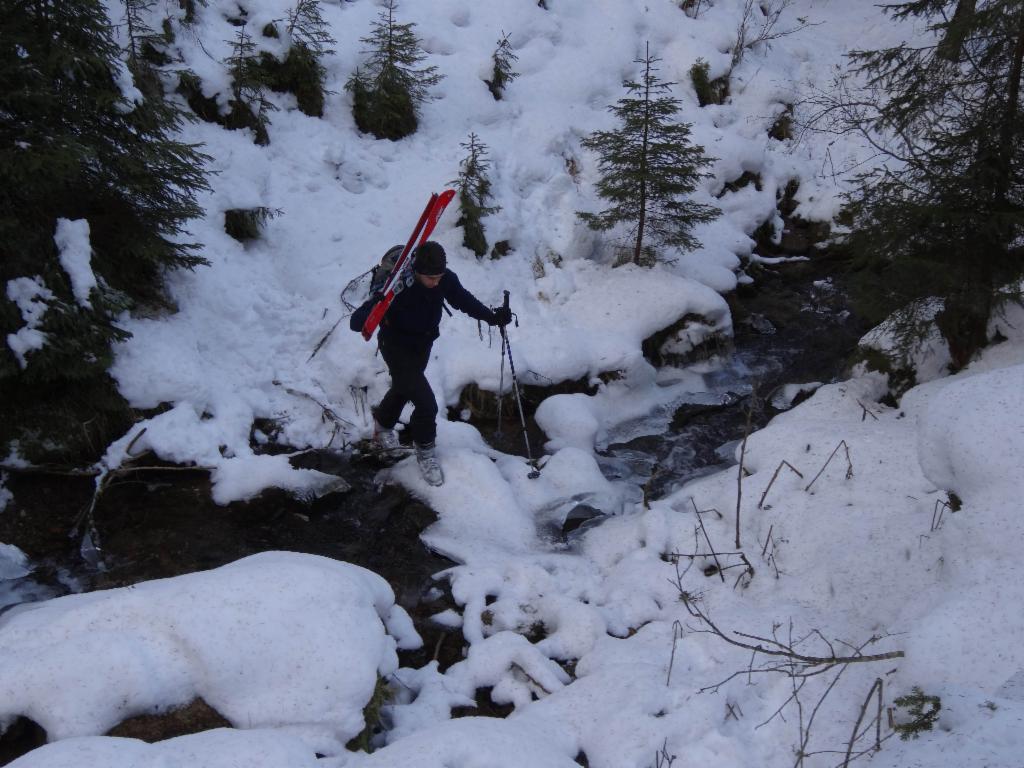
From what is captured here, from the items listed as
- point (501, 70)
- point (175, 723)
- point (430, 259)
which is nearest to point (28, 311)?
point (430, 259)

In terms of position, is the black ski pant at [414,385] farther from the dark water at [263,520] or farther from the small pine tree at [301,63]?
the small pine tree at [301,63]

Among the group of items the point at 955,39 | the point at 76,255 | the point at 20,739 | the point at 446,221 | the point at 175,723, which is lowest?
the point at 20,739

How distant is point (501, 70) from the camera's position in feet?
42.5

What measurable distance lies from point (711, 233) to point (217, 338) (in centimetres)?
846

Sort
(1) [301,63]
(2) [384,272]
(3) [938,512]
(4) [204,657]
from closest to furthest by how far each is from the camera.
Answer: (4) [204,657] → (3) [938,512] → (2) [384,272] → (1) [301,63]

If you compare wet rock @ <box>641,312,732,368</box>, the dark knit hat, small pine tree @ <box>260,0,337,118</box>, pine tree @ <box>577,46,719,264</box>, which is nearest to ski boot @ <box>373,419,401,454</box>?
the dark knit hat

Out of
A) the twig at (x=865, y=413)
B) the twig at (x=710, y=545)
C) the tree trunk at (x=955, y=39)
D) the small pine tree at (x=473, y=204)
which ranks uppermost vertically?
the tree trunk at (x=955, y=39)

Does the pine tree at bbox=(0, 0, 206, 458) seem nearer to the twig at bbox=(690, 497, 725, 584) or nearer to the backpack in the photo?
the backpack

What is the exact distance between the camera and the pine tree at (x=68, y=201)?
585 cm

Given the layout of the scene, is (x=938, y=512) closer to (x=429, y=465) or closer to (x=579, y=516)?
(x=579, y=516)

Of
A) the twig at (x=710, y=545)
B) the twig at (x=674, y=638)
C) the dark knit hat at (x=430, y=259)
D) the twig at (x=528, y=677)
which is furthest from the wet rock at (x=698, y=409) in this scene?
the twig at (x=528, y=677)

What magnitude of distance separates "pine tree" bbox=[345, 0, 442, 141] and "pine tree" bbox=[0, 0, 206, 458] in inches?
187

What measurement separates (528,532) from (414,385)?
6.12 ft

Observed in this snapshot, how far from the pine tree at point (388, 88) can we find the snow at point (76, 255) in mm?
5929
